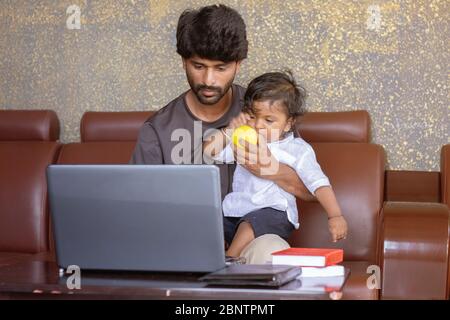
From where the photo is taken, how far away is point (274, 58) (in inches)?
126

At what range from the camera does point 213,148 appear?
261 centimetres

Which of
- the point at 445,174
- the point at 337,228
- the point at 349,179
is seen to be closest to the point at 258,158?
the point at 337,228

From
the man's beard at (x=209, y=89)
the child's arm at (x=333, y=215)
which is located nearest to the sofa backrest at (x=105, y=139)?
the man's beard at (x=209, y=89)

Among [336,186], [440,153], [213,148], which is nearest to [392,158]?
[440,153]

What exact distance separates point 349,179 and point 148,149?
2.24ft

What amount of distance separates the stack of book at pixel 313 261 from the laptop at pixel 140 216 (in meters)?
0.18

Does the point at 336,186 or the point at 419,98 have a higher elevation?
the point at 419,98

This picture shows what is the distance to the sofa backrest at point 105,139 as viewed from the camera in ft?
10.1

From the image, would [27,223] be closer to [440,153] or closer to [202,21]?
[202,21]

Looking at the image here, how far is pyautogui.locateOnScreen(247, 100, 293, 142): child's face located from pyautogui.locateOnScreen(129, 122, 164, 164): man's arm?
33 cm

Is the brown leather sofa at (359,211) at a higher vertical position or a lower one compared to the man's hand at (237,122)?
lower

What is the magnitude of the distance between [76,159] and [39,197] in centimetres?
19

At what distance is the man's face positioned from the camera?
2576 mm

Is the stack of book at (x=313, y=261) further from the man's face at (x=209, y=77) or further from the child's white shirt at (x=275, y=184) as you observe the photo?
the man's face at (x=209, y=77)
